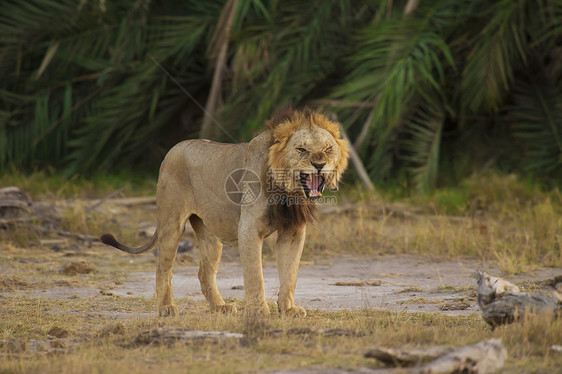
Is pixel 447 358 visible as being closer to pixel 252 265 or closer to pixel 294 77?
pixel 252 265

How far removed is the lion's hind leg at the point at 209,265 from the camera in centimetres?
689

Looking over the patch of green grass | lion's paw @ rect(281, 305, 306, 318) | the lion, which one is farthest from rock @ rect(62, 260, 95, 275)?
the patch of green grass

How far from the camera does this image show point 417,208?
1260cm

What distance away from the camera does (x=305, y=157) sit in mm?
6047

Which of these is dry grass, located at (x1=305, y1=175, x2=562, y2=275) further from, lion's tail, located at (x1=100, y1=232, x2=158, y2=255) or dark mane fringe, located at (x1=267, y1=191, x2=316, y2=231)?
dark mane fringe, located at (x1=267, y1=191, x2=316, y2=231)

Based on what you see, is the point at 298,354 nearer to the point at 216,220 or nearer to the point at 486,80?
the point at 216,220

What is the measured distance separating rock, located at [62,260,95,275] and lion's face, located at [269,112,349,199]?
3844mm

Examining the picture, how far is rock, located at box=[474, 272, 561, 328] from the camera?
559cm

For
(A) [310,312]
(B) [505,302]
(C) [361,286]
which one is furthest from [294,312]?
(C) [361,286]

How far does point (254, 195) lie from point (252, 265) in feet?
1.80

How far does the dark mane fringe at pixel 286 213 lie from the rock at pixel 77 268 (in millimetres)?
3679

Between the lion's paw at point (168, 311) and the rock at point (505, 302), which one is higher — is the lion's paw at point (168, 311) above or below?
below

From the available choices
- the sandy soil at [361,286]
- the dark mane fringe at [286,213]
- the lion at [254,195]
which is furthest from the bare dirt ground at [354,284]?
the dark mane fringe at [286,213]

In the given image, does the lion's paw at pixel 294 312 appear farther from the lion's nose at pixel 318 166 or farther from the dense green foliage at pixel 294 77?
the dense green foliage at pixel 294 77
